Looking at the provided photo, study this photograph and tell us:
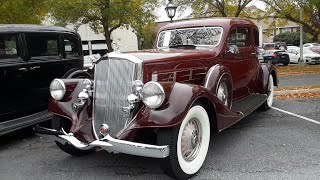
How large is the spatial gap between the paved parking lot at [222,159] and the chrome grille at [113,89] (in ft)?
2.01

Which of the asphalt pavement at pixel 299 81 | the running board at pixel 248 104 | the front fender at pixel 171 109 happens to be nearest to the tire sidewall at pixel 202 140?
the front fender at pixel 171 109

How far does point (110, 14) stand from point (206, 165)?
14.9 meters

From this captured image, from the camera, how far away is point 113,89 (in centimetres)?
404

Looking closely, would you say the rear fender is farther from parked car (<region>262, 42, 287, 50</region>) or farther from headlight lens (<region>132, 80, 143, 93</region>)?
parked car (<region>262, 42, 287, 50</region>)

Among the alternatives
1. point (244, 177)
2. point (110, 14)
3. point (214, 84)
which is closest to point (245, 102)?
point (214, 84)

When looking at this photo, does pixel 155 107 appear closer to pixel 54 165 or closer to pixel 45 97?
pixel 54 165

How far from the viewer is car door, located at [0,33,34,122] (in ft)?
17.3

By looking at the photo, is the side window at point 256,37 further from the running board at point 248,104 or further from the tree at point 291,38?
the tree at point 291,38

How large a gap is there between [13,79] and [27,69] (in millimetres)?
343

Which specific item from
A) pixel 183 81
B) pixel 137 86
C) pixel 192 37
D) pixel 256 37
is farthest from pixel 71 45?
pixel 256 37

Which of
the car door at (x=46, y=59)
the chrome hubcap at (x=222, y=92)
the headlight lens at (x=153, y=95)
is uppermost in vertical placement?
the car door at (x=46, y=59)

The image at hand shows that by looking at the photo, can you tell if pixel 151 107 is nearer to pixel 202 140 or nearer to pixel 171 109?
pixel 171 109

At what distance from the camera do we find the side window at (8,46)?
530 centimetres

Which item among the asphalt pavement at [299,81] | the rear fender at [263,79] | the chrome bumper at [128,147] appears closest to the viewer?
the chrome bumper at [128,147]
